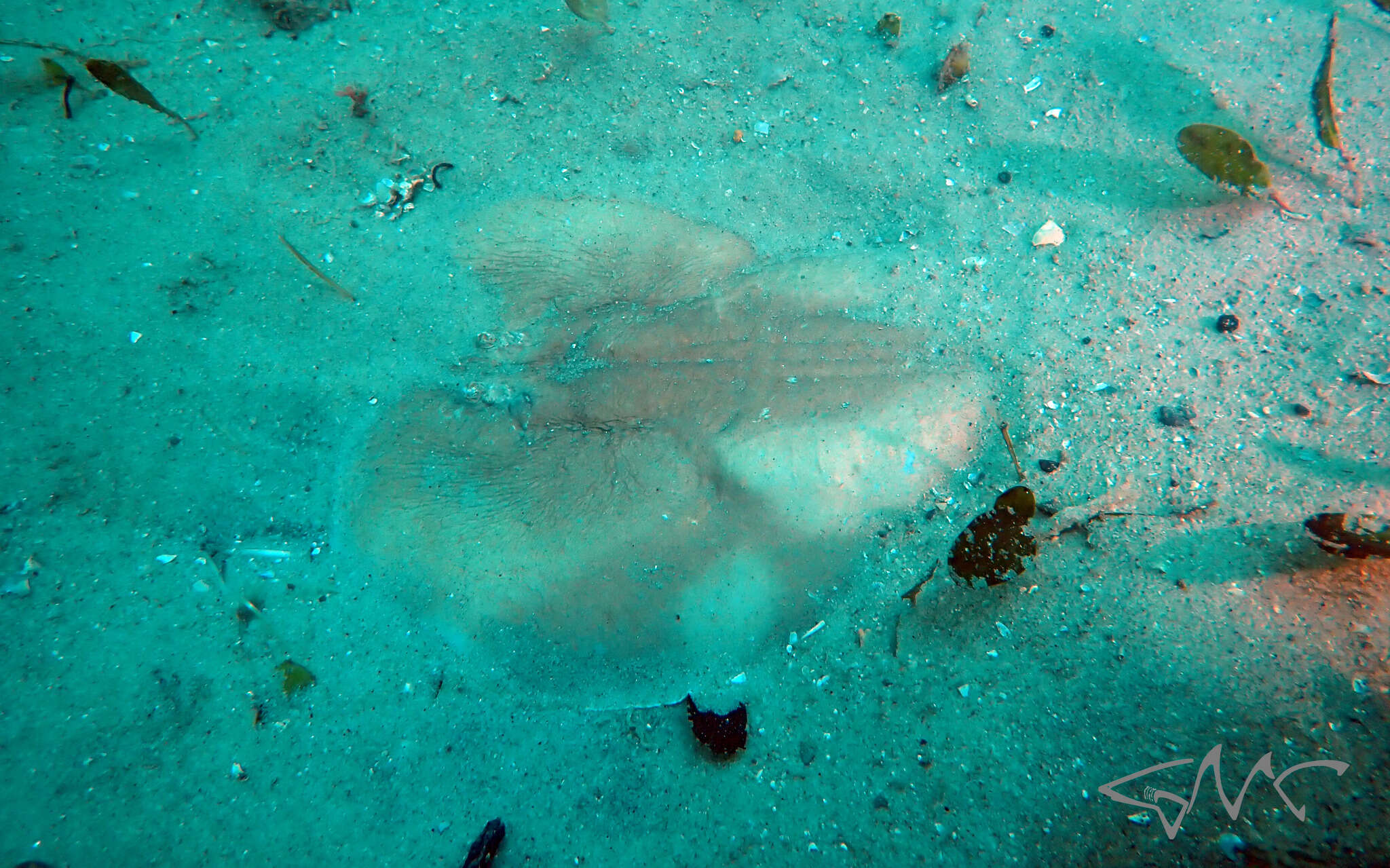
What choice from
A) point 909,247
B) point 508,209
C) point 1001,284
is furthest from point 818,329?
point 508,209

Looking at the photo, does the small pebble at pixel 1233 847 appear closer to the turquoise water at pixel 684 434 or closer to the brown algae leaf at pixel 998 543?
the turquoise water at pixel 684 434

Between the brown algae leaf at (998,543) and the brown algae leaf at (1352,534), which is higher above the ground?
the brown algae leaf at (1352,534)

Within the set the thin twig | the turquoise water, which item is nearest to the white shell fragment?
the turquoise water

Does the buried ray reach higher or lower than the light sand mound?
lower

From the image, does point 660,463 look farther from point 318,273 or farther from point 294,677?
point 318,273

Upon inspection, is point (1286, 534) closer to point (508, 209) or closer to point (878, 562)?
point (878, 562)

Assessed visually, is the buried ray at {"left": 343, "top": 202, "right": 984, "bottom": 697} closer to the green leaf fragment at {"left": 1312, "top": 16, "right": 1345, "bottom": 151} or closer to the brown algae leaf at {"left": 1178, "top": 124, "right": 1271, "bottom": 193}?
the brown algae leaf at {"left": 1178, "top": 124, "right": 1271, "bottom": 193}
